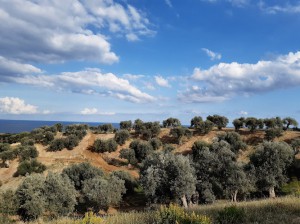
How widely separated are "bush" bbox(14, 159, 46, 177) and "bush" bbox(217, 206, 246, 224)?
6138 centimetres

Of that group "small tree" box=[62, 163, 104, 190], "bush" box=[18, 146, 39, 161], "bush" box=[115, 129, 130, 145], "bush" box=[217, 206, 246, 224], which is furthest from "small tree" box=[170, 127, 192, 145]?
"bush" box=[217, 206, 246, 224]

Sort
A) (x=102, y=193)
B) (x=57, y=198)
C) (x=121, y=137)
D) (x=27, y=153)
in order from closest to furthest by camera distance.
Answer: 1. (x=57, y=198)
2. (x=102, y=193)
3. (x=27, y=153)
4. (x=121, y=137)

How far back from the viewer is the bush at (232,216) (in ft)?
36.1

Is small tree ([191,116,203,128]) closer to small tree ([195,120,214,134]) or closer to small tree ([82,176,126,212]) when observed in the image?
small tree ([195,120,214,134])

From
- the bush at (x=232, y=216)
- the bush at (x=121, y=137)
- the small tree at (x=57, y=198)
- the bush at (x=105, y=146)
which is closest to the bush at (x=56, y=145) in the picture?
the bush at (x=105, y=146)

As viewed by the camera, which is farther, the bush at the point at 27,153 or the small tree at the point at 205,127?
the small tree at the point at 205,127

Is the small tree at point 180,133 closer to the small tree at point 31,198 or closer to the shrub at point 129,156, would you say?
the shrub at point 129,156

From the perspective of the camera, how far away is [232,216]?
36.6ft

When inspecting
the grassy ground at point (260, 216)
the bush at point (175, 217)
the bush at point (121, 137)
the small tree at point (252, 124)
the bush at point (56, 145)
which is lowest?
the bush at point (56, 145)

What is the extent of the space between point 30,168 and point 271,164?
50.4 meters

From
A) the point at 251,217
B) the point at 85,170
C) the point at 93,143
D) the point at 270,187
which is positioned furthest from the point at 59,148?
the point at 251,217

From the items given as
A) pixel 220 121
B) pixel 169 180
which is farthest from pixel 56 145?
pixel 169 180

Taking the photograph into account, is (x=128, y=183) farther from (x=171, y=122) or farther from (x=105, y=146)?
(x=171, y=122)

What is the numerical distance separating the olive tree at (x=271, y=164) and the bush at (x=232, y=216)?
3077cm
